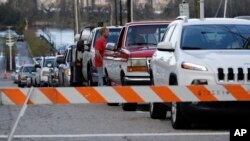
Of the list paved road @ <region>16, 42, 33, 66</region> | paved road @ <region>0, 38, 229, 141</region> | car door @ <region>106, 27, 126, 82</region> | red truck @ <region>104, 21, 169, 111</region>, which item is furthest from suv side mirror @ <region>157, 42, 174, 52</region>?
paved road @ <region>16, 42, 33, 66</region>

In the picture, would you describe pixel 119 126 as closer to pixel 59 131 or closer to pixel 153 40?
pixel 59 131

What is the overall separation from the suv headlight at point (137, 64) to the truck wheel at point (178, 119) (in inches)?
167

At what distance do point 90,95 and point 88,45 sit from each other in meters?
13.1

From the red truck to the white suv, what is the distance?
2033mm

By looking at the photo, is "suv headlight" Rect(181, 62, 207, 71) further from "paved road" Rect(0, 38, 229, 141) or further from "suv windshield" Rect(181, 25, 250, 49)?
"paved road" Rect(0, 38, 229, 141)

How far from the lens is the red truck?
17.2 metres

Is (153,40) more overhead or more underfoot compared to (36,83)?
more overhead

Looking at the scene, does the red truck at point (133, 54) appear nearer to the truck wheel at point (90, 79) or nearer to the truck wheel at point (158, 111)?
the truck wheel at point (158, 111)

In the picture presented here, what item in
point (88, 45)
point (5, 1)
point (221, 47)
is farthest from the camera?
point (5, 1)

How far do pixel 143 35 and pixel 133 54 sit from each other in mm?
1433

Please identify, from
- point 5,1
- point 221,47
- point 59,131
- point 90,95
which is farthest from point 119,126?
Result: point 5,1

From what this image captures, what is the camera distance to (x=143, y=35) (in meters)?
18.5

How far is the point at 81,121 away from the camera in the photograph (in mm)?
14797

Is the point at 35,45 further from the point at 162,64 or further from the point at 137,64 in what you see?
the point at 162,64
